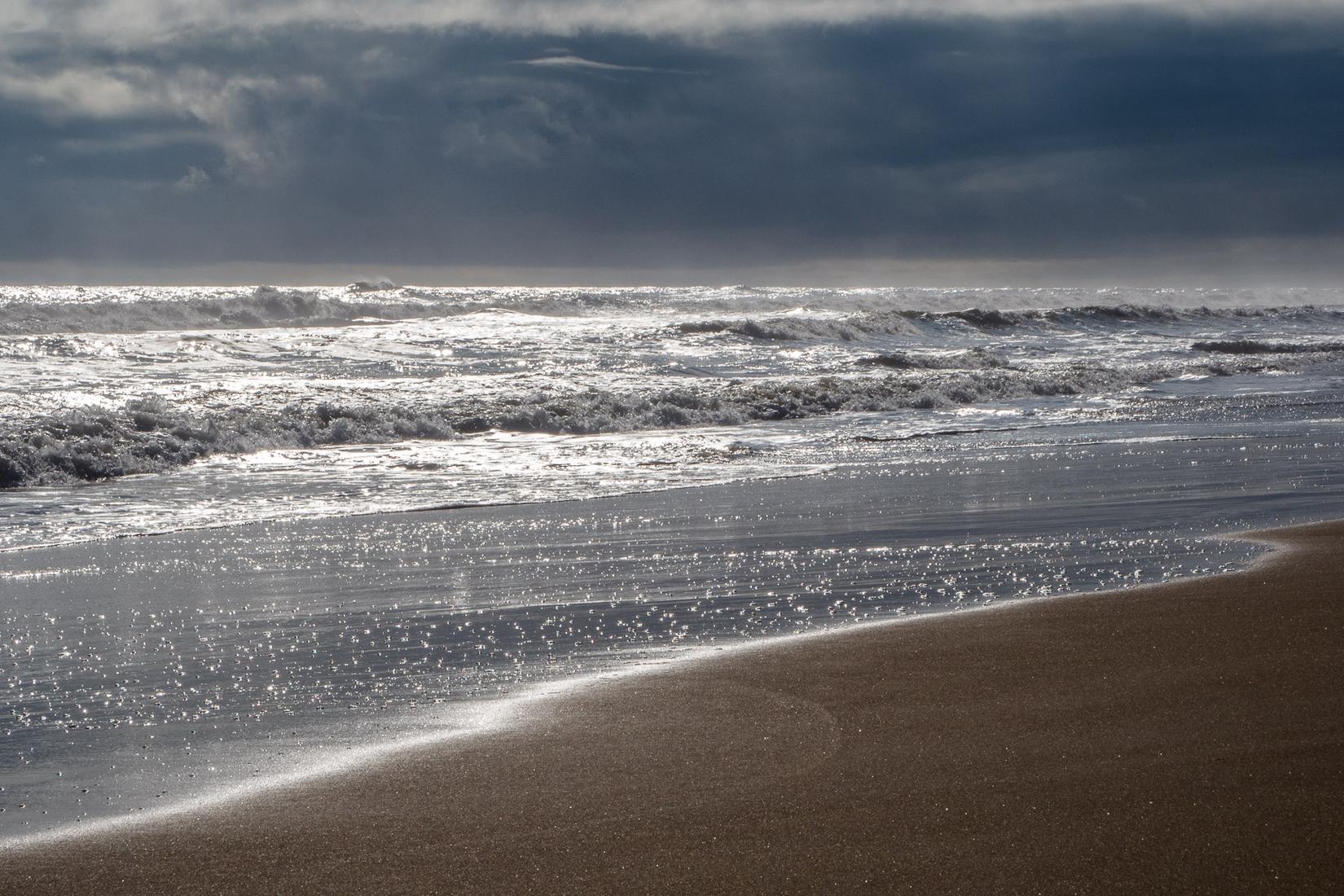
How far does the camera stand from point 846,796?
293 centimetres

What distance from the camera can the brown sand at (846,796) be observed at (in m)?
2.55

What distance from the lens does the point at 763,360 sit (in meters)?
25.2

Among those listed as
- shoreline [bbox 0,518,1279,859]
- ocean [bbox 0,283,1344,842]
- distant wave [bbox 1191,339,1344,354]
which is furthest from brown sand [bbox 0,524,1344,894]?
distant wave [bbox 1191,339,1344,354]

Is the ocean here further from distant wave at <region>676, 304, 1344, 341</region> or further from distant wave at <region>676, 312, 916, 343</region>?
distant wave at <region>676, 304, 1344, 341</region>

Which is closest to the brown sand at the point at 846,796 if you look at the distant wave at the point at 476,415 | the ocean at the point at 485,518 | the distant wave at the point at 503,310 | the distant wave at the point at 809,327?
the ocean at the point at 485,518

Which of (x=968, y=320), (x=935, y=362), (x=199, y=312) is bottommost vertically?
(x=935, y=362)

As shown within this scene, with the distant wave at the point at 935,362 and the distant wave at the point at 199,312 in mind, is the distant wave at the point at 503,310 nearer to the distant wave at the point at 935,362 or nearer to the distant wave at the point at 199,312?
the distant wave at the point at 199,312

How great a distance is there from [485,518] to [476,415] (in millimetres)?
7606

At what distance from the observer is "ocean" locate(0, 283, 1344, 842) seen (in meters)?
3.98

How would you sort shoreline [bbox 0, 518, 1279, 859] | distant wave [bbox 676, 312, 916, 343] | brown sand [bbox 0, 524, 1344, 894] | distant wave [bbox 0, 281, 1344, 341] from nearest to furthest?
brown sand [bbox 0, 524, 1344, 894] < shoreline [bbox 0, 518, 1279, 859] < distant wave [bbox 0, 281, 1344, 341] < distant wave [bbox 676, 312, 916, 343]

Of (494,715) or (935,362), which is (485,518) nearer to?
(494,715)

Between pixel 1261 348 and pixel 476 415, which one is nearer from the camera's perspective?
pixel 476 415

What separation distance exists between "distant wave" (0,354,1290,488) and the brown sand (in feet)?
28.1

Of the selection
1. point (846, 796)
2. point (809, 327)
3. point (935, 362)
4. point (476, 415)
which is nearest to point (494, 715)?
point (846, 796)
